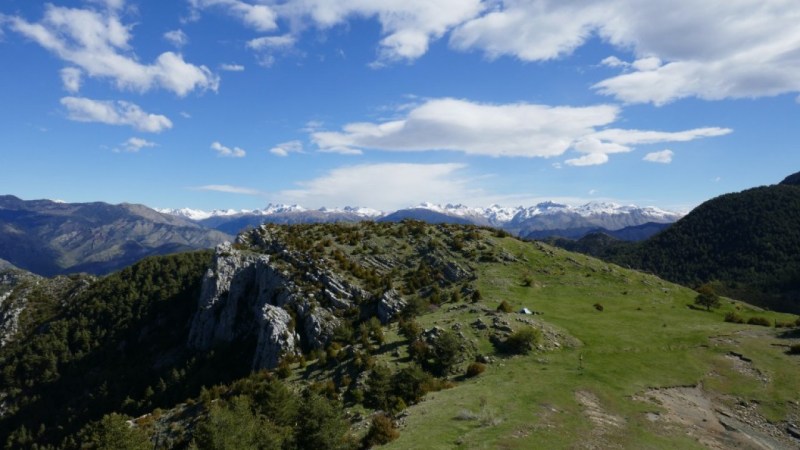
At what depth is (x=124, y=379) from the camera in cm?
8606

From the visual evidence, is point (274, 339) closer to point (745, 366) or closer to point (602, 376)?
point (602, 376)

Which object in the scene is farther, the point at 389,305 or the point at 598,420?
the point at 389,305

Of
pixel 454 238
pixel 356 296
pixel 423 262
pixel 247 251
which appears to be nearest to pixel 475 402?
pixel 356 296

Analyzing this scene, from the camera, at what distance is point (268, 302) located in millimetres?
64750

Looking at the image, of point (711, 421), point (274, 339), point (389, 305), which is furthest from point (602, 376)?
point (274, 339)

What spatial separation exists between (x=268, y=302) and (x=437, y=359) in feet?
130

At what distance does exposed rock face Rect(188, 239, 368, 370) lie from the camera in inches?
2096

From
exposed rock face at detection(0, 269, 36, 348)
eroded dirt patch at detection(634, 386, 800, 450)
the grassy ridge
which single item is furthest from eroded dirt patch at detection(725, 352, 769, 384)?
exposed rock face at detection(0, 269, 36, 348)

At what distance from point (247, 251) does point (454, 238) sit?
129ft

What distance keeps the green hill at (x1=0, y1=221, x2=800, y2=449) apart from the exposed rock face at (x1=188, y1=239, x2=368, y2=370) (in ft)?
0.96

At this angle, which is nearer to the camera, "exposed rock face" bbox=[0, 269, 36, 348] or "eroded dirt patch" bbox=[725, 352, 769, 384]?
"eroded dirt patch" bbox=[725, 352, 769, 384]

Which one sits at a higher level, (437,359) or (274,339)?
(437,359)

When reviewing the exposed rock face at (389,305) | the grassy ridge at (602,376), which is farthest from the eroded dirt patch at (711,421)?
the exposed rock face at (389,305)

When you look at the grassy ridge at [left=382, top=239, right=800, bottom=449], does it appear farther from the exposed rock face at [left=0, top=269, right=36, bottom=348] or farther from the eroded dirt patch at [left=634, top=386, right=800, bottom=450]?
the exposed rock face at [left=0, top=269, right=36, bottom=348]
